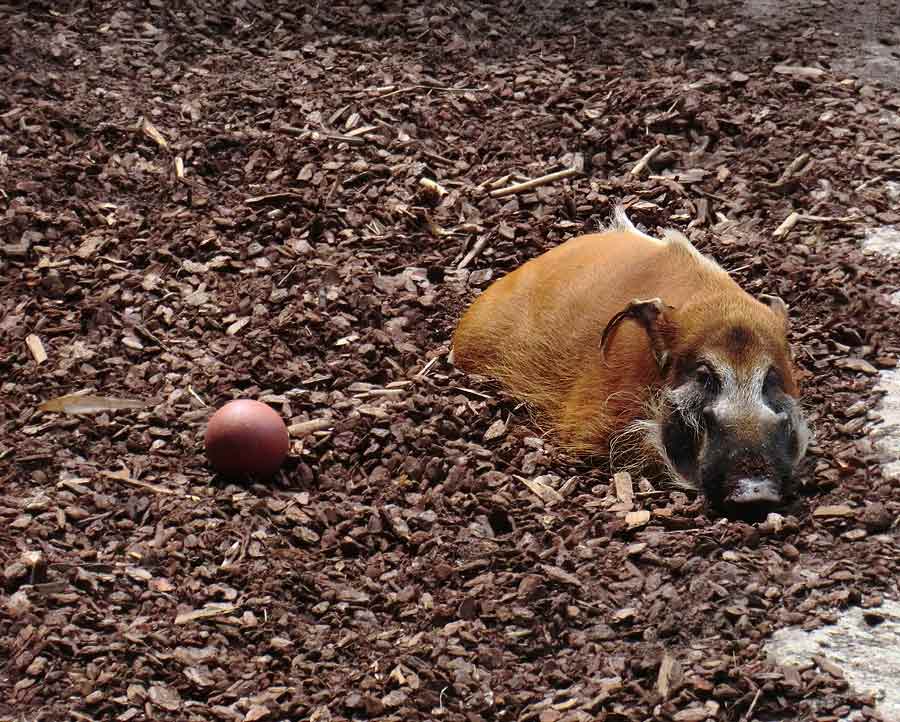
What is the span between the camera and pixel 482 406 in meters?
6.27

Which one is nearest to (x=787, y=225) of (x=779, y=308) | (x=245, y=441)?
(x=779, y=308)

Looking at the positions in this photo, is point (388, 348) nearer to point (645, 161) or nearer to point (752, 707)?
point (645, 161)

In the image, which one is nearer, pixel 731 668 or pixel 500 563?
pixel 731 668

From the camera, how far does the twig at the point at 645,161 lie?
7.79 m

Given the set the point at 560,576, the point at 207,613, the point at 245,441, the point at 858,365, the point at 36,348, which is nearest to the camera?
the point at 207,613

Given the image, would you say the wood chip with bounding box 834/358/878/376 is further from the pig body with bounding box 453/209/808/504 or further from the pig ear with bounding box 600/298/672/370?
the pig ear with bounding box 600/298/672/370

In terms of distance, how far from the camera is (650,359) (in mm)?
6043

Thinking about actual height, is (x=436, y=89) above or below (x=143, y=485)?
above

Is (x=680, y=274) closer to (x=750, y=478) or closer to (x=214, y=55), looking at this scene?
(x=750, y=478)

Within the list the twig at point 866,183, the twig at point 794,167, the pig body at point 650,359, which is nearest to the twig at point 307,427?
the pig body at point 650,359

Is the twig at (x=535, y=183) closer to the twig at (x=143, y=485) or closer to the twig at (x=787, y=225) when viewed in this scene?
the twig at (x=787, y=225)

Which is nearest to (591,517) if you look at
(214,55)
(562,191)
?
(562,191)

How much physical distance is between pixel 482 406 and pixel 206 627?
6.61 feet

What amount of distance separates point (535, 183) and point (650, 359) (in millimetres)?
2026
